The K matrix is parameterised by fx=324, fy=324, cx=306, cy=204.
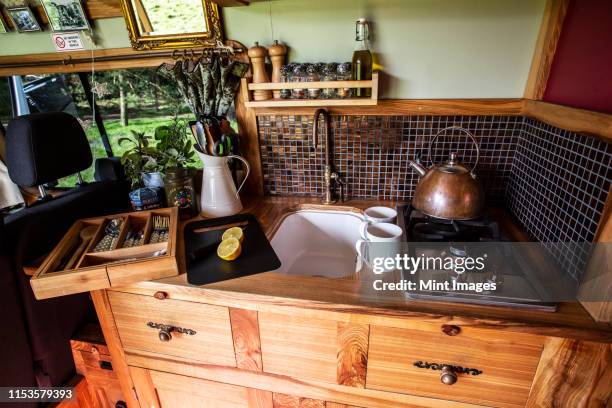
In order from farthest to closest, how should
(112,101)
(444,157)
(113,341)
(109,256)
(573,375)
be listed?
(112,101), (444,157), (113,341), (109,256), (573,375)

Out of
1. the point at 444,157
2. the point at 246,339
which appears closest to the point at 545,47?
the point at 444,157

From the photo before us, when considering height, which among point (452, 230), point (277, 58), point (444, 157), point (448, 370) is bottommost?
point (448, 370)

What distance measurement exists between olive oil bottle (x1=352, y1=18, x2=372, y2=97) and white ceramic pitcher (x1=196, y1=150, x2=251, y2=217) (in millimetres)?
540

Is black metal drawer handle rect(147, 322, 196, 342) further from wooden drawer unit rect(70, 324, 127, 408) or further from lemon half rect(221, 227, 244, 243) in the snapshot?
wooden drawer unit rect(70, 324, 127, 408)

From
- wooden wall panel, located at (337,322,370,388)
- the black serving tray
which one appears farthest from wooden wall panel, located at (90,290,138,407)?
wooden wall panel, located at (337,322,370,388)

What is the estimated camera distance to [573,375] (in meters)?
0.80

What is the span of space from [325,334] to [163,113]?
170 centimetres

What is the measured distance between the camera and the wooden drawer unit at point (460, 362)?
821mm

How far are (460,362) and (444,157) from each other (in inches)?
31.6

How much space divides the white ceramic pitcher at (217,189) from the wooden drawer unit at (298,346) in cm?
55

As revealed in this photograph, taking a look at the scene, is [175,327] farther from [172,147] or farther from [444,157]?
[444,157]

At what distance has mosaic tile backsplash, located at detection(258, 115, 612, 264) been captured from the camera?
94cm

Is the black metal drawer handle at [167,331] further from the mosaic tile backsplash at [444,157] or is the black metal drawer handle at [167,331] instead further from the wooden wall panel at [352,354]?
the mosaic tile backsplash at [444,157]

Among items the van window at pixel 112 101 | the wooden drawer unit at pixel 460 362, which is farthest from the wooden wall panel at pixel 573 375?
the van window at pixel 112 101
